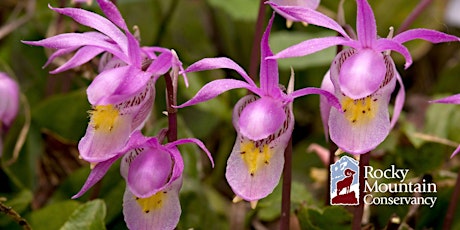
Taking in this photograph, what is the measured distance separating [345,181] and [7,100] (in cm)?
63

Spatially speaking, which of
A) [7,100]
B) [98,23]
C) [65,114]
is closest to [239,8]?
[65,114]

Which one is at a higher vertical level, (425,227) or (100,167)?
(100,167)

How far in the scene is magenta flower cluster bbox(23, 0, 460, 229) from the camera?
0.94 meters

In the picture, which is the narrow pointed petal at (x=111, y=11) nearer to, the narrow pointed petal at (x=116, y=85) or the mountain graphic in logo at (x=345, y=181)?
the narrow pointed petal at (x=116, y=85)

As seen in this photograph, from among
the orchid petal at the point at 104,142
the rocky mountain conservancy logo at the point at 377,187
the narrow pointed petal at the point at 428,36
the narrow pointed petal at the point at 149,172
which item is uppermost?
the narrow pointed petal at the point at 428,36

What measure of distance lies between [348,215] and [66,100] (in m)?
0.64

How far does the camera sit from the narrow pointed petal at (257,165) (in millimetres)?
948

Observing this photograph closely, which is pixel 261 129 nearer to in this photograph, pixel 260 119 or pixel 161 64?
pixel 260 119

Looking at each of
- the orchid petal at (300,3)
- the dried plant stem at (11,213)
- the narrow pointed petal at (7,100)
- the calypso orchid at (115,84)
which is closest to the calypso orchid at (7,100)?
the narrow pointed petal at (7,100)

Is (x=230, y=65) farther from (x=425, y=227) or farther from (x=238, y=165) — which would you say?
(x=425, y=227)

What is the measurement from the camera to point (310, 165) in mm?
1828

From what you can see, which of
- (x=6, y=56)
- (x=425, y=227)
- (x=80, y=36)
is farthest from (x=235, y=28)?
(x=80, y=36)

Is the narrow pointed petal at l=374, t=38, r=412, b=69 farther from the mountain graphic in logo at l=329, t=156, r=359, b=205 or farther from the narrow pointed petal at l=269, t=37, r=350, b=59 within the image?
the mountain graphic in logo at l=329, t=156, r=359, b=205

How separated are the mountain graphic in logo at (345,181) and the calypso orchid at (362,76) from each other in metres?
0.22
